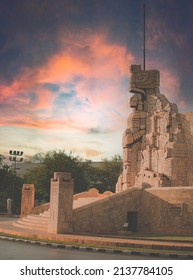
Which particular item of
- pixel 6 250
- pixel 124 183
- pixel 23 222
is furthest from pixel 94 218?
pixel 124 183

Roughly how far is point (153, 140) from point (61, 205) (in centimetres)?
1135

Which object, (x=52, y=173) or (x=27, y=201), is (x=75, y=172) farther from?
(x=27, y=201)

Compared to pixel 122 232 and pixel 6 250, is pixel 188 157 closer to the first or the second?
pixel 122 232

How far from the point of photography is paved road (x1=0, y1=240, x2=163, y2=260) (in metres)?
15.4

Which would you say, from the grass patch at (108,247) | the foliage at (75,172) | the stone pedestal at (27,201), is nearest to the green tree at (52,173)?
the foliage at (75,172)

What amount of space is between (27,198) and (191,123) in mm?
14157

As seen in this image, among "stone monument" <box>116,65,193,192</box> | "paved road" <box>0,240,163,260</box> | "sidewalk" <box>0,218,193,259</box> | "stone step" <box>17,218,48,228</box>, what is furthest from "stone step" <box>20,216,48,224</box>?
"paved road" <box>0,240,163,260</box>

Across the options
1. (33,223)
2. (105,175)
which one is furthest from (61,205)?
(105,175)

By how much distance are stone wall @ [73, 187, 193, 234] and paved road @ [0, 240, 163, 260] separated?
5659 millimetres

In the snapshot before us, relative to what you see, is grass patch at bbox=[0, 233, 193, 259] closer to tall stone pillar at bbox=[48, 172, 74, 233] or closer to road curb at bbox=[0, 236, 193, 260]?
road curb at bbox=[0, 236, 193, 260]

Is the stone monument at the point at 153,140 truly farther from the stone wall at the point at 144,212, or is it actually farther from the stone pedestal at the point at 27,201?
the stone pedestal at the point at 27,201

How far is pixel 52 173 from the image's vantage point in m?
54.1
